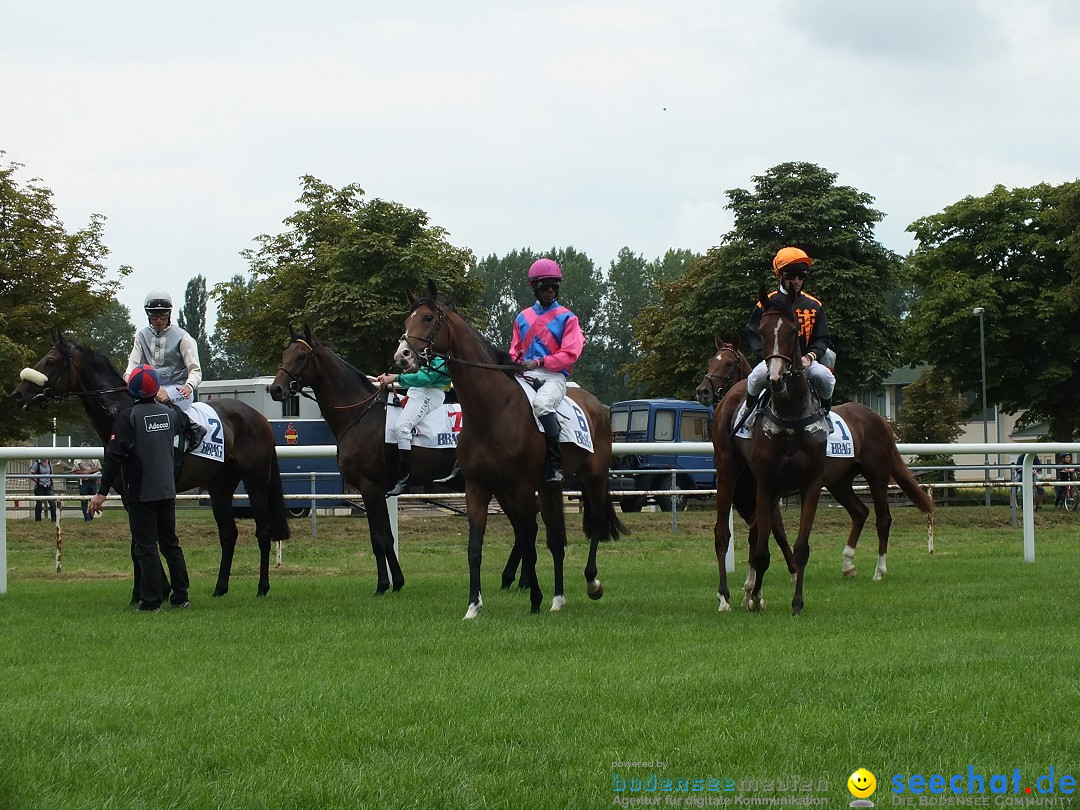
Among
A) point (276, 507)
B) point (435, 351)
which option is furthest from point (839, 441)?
point (276, 507)

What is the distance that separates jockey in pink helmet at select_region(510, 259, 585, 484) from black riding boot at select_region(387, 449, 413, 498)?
8.35ft

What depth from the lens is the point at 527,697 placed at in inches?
216

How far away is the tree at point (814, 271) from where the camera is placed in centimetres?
4406

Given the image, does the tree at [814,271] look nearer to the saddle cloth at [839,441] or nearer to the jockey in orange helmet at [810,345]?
the saddle cloth at [839,441]

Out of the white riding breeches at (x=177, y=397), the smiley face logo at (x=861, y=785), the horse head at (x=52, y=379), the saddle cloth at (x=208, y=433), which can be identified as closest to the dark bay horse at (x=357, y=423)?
the saddle cloth at (x=208, y=433)

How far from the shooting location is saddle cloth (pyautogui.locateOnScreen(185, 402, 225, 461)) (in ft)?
36.6

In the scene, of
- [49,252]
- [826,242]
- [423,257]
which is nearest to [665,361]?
[826,242]

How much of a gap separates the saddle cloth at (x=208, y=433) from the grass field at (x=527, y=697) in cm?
125

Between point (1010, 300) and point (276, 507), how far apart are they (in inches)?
1624

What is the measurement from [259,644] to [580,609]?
9.06ft

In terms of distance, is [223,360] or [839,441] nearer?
[839,441]

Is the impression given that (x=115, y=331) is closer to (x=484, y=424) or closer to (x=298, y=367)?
(x=298, y=367)

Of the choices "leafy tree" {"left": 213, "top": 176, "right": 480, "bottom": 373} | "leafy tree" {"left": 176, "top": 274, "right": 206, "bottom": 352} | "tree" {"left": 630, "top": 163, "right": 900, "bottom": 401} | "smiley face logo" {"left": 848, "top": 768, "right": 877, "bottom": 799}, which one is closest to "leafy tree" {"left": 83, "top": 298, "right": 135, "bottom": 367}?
"leafy tree" {"left": 176, "top": 274, "right": 206, "bottom": 352}

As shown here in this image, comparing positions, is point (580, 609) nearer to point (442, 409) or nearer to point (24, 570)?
point (442, 409)
